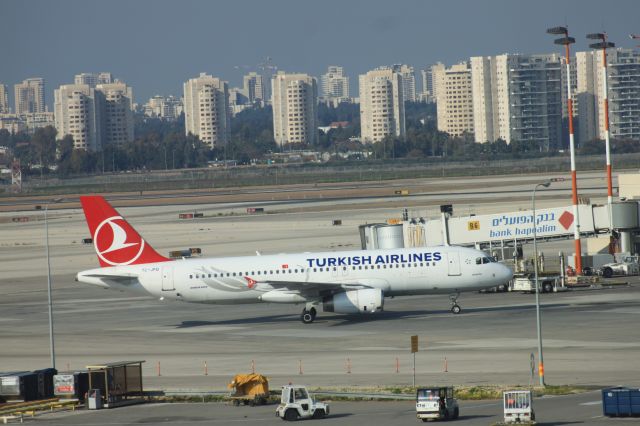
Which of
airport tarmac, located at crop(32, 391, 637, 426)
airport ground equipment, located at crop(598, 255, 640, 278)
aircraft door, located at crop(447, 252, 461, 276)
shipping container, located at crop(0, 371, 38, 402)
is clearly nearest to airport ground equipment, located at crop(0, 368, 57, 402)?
shipping container, located at crop(0, 371, 38, 402)

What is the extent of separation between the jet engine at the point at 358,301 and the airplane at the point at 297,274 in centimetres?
6

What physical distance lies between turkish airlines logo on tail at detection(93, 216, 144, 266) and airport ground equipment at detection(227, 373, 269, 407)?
27738 mm

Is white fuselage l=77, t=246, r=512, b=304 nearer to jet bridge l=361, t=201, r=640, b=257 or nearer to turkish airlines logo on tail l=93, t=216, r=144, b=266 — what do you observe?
turkish airlines logo on tail l=93, t=216, r=144, b=266

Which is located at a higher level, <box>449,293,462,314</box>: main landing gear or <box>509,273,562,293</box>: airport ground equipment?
<box>509,273,562,293</box>: airport ground equipment

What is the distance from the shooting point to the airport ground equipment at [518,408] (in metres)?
41.2

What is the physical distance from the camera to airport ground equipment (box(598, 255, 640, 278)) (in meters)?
93.6

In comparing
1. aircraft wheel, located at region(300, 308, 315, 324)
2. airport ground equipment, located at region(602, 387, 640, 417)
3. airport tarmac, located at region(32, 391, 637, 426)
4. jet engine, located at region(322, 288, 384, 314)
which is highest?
jet engine, located at region(322, 288, 384, 314)

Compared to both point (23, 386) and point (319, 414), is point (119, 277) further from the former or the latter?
point (319, 414)

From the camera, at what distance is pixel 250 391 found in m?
49.7

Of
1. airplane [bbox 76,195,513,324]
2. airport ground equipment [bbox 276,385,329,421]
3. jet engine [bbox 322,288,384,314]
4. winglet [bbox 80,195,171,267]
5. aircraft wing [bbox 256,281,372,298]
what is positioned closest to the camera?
airport ground equipment [bbox 276,385,329,421]

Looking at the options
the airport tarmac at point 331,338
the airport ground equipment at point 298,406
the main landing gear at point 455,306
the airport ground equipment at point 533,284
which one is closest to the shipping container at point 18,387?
the airport tarmac at point 331,338

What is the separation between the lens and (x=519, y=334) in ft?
213

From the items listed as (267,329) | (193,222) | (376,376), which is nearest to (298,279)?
(267,329)

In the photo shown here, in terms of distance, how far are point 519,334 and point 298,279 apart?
50.1ft
